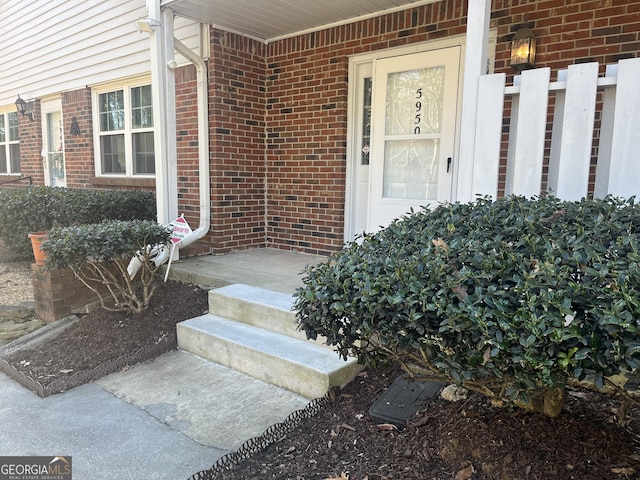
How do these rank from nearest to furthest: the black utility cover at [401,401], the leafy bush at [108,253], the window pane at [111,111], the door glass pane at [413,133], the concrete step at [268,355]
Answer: the black utility cover at [401,401] < the concrete step at [268,355] < the leafy bush at [108,253] < the door glass pane at [413,133] < the window pane at [111,111]

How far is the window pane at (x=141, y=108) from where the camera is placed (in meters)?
6.38

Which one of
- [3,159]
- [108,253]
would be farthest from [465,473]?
[3,159]

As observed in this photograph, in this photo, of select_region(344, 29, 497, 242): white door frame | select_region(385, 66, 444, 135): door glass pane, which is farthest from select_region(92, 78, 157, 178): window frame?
select_region(385, 66, 444, 135): door glass pane

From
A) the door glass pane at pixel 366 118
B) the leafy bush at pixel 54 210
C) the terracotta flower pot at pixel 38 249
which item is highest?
the door glass pane at pixel 366 118

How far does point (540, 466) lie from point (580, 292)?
80cm

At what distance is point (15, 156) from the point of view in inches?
387

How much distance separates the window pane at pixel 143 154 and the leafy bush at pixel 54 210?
86 cm

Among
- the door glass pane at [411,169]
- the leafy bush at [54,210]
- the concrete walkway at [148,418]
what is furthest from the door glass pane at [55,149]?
the door glass pane at [411,169]

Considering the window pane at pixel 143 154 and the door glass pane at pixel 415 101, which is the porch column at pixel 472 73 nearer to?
the door glass pane at pixel 415 101

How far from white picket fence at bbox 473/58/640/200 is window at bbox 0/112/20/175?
32.8ft

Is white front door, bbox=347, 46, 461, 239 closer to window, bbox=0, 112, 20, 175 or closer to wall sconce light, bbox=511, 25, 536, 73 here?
wall sconce light, bbox=511, 25, 536, 73

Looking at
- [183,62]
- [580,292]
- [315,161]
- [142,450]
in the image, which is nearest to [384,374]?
[142,450]

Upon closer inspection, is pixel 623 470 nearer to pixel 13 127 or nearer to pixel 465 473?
pixel 465 473

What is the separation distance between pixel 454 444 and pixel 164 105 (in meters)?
4.20
